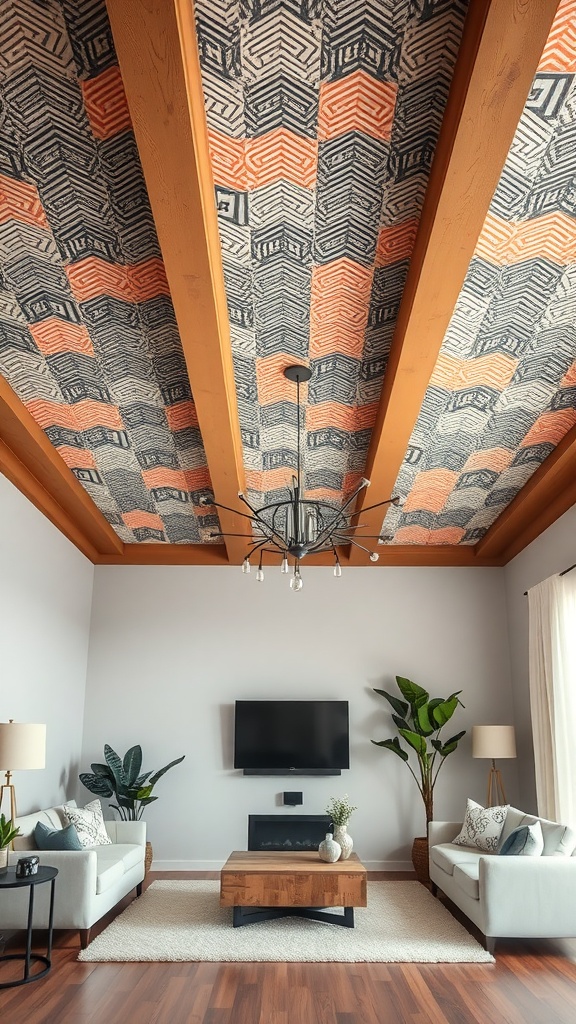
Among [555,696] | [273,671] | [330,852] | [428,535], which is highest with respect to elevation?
[428,535]

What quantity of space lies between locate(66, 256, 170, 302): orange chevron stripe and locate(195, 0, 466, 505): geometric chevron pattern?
37cm

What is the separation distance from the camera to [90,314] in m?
4.15

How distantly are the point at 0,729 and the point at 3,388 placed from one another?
208cm

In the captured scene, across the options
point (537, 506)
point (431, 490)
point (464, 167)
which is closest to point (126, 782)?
point (431, 490)

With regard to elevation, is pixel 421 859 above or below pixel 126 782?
below

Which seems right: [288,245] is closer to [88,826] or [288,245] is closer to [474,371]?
[474,371]

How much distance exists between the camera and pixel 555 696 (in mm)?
5746

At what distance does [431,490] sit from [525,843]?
2.84 meters

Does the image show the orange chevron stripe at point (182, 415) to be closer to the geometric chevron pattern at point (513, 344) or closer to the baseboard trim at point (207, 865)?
the geometric chevron pattern at point (513, 344)

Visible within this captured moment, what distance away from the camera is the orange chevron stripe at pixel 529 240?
345cm

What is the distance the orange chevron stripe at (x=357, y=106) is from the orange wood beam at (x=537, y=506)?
114 inches

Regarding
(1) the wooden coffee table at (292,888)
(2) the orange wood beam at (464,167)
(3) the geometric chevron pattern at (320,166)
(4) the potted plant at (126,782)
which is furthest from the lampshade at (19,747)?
(2) the orange wood beam at (464,167)

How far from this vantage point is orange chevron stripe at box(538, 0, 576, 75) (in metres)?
2.48

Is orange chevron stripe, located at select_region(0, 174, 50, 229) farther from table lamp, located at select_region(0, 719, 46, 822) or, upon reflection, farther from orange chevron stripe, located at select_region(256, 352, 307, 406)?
table lamp, located at select_region(0, 719, 46, 822)
